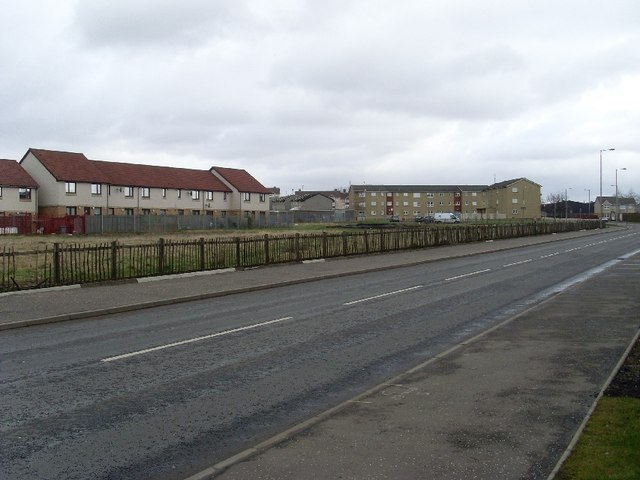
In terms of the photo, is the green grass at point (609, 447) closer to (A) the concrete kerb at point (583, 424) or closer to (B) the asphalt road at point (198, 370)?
(A) the concrete kerb at point (583, 424)

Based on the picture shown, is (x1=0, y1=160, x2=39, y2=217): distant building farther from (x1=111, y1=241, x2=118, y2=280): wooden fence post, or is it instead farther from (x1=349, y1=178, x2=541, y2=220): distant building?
(x1=349, y1=178, x2=541, y2=220): distant building

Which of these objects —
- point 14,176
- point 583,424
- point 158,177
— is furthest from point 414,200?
point 583,424

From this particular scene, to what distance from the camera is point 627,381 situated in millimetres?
6957

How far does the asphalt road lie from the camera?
17.3 feet

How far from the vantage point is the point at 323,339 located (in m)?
10.1

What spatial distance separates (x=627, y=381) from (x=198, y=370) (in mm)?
5372

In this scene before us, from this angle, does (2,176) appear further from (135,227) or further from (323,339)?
(323,339)

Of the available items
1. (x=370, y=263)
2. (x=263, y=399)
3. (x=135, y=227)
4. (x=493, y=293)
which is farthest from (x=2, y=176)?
(x=263, y=399)

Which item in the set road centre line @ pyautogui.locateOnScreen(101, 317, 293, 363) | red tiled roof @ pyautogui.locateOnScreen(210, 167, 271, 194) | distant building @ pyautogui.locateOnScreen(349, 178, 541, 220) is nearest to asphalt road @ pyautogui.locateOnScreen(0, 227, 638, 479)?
road centre line @ pyautogui.locateOnScreen(101, 317, 293, 363)

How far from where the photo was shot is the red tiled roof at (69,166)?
62250mm

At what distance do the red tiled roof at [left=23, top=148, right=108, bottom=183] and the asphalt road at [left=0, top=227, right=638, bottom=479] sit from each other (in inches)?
2099

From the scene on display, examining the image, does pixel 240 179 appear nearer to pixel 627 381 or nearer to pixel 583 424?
pixel 627 381

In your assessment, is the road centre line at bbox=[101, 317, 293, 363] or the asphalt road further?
the road centre line at bbox=[101, 317, 293, 363]

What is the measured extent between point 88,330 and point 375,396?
6907mm
